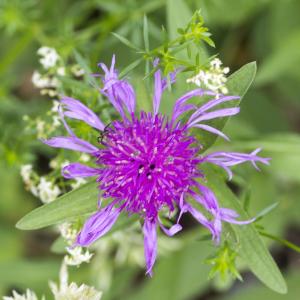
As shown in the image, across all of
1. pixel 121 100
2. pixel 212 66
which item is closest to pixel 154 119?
pixel 121 100

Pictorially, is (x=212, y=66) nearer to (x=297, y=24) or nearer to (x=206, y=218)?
(x=206, y=218)

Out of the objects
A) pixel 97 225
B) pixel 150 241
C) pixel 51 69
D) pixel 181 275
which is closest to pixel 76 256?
pixel 97 225

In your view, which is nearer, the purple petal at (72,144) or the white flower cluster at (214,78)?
the white flower cluster at (214,78)

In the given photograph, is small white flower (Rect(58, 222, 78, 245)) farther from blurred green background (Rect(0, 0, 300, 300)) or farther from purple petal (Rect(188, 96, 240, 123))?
blurred green background (Rect(0, 0, 300, 300))

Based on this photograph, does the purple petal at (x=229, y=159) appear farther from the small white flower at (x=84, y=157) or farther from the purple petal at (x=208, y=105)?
the small white flower at (x=84, y=157)

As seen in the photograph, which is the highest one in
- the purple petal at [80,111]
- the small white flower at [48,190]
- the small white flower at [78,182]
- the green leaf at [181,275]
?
the purple petal at [80,111]

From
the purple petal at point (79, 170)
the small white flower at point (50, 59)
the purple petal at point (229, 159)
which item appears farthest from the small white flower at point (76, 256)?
the small white flower at point (50, 59)

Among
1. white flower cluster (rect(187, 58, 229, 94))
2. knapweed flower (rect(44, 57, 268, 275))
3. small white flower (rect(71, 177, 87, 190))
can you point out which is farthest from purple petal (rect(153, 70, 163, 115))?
small white flower (rect(71, 177, 87, 190))
